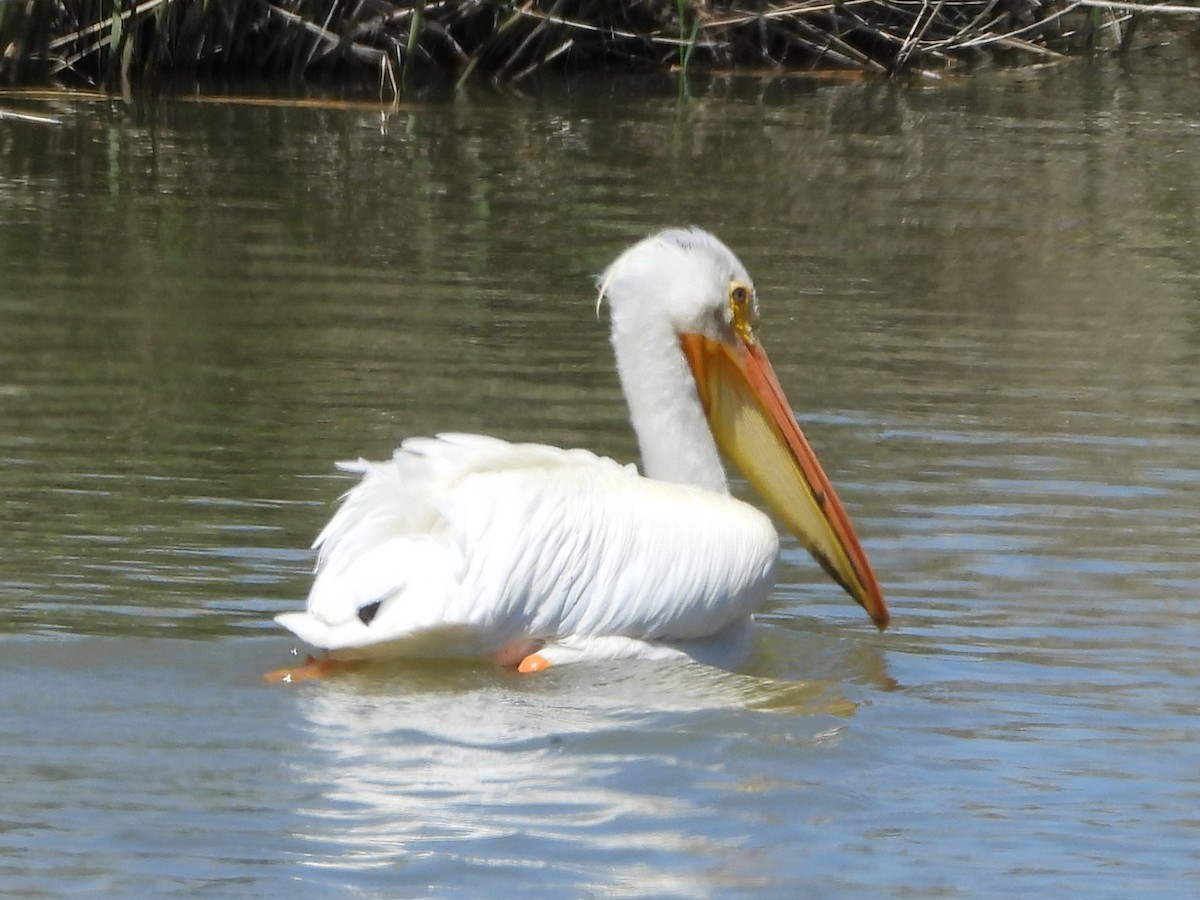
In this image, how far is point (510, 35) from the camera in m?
15.1

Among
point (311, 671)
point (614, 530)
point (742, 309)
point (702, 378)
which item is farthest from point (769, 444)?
point (311, 671)

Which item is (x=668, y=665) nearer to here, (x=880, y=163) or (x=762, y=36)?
(x=880, y=163)

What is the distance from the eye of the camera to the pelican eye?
4.95 metres

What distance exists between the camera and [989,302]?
28.0 feet

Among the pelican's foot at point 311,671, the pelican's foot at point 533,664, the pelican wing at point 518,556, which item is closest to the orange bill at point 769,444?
the pelican wing at point 518,556

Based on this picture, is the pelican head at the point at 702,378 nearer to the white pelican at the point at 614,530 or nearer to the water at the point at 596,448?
the white pelican at the point at 614,530

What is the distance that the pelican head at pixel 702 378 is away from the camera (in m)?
4.86

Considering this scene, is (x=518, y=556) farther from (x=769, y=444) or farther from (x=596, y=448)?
(x=596, y=448)

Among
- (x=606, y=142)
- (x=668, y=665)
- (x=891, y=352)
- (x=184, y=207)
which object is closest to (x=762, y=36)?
(x=606, y=142)

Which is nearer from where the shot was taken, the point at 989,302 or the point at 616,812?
the point at 616,812

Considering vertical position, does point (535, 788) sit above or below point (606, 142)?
below

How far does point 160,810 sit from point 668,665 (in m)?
1.25

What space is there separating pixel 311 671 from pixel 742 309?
4.54 ft

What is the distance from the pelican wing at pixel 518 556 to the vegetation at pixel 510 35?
8.55 metres
